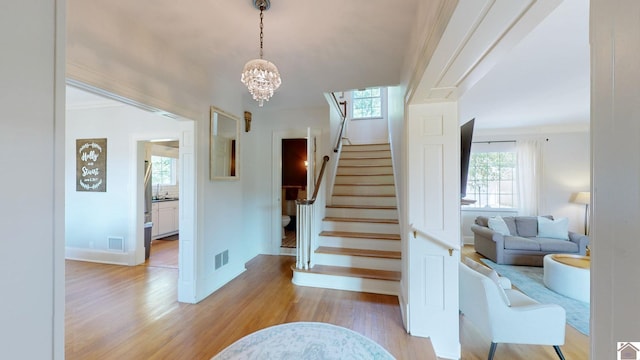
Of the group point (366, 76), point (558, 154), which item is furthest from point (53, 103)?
point (558, 154)

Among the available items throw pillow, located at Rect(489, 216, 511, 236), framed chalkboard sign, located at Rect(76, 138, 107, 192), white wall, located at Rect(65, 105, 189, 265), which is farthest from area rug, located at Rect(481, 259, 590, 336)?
framed chalkboard sign, located at Rect(76, 138, 107, 192)

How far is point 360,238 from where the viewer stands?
341 centimetres

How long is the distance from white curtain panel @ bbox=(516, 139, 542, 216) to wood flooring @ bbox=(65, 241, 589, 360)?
389cm

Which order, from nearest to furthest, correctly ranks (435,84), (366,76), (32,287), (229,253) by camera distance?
1. (32,287)
2. (435,84)
3. (366,76)
4. (229,253)

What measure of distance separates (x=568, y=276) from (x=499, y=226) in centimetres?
155

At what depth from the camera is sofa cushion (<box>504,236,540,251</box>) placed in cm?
413

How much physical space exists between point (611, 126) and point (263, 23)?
86.1 inches

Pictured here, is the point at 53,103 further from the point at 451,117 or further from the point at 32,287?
the point at 451,117

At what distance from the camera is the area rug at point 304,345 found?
1835 mm

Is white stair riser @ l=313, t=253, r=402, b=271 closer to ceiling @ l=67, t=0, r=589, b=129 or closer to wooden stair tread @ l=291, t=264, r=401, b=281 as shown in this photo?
wooden stair tread @ l=291, t=264, r=401, b=281

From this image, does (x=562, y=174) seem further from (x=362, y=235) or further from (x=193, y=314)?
(x=193, y=314)

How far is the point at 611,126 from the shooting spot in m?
0.37

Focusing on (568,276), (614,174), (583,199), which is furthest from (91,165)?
(583,199)

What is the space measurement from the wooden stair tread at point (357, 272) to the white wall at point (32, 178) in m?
2.55
